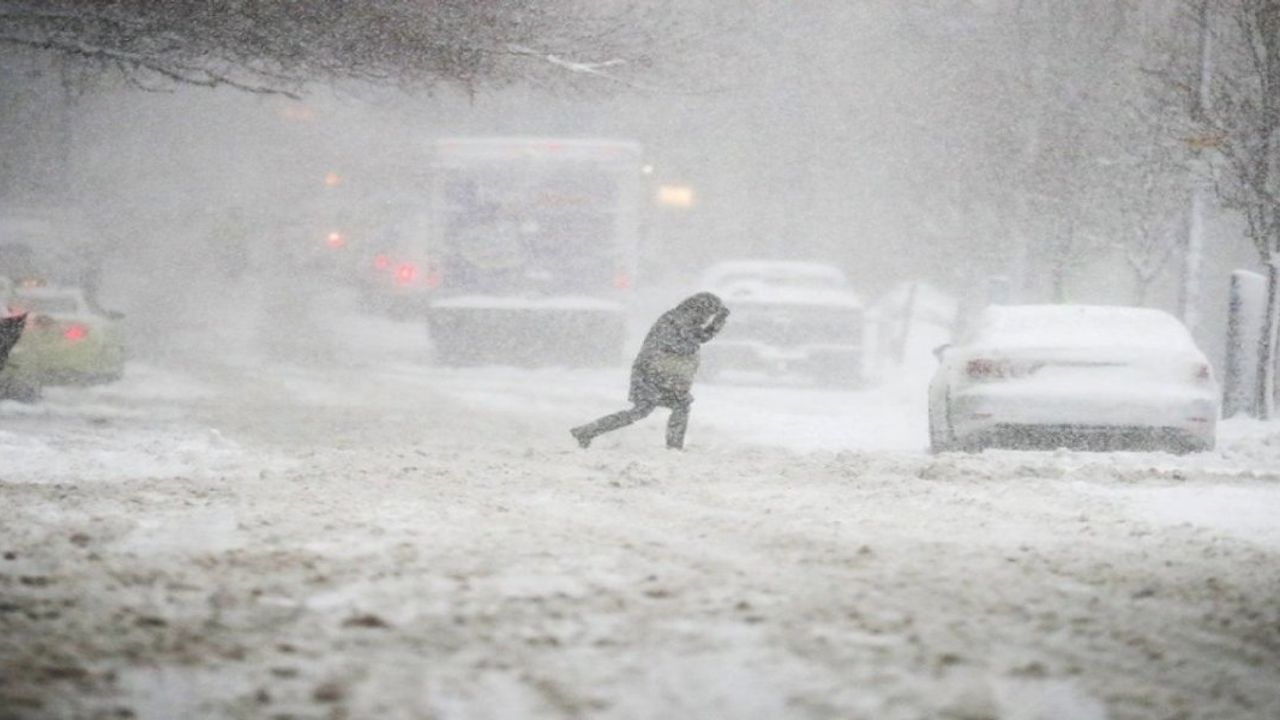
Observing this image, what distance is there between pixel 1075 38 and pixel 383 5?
12994 millimetres

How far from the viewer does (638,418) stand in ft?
35.2

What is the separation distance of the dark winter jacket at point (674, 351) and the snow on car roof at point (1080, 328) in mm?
2490

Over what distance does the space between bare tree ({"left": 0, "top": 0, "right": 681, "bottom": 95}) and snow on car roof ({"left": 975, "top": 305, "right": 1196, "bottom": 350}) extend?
4.51m

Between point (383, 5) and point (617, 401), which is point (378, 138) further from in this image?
point (383, 5)

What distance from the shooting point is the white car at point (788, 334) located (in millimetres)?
19578

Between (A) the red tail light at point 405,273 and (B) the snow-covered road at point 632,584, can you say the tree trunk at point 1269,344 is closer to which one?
(B) the snow-covered road at point 632,584

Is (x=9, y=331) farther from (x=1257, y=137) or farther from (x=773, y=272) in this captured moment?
(x=1257, y=137)

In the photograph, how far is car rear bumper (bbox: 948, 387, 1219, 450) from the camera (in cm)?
1070

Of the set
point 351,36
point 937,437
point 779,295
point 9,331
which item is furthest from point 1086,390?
point 779,295

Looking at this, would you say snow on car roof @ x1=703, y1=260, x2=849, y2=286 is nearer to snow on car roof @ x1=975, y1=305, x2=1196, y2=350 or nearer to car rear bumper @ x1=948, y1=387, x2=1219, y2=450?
snow on car roof @ x1=975, y1=305, x2=1196, y2=350

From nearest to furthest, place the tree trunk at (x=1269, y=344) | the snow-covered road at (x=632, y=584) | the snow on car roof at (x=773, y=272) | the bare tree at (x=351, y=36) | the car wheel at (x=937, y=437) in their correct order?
the snow-covered road at (x=632, y=584)
the bare tree at (x=351, y=36)
the car wheel at (x=937, y=437)
the tree trunk at (x=1269, y=344)
the snow on car roof at (x=773, y=272)

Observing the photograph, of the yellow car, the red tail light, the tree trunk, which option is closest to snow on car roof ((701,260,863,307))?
the tree trunk

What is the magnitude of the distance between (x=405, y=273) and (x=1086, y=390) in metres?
17.7

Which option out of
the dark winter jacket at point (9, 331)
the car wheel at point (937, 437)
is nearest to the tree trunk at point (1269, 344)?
the car wheel at point (937, 437)
